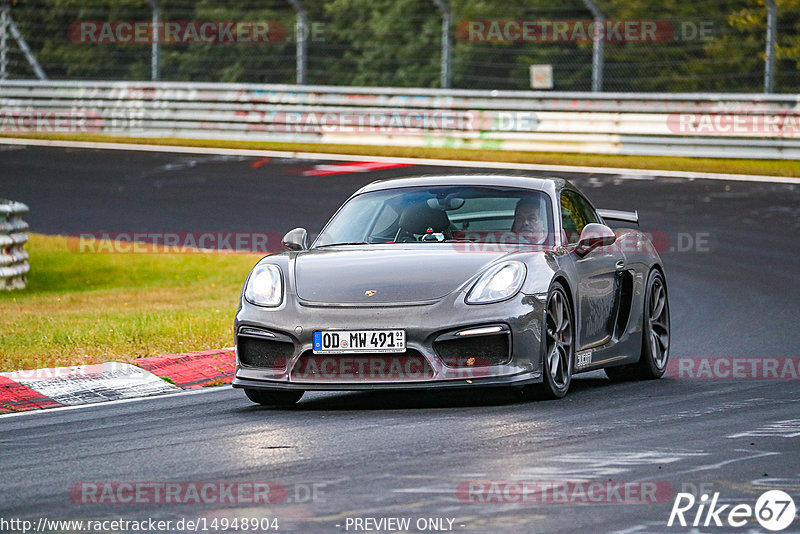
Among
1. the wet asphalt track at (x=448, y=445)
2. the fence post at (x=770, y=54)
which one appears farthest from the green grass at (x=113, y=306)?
the fence post at (x=770, y=54)

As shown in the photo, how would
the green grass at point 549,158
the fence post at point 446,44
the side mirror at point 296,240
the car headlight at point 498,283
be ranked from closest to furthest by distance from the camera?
1. the car headlight at point 498,283
2. the side mirror at point 296,240
3. the green grass at point 549,158
4. the fence post at point 446,44

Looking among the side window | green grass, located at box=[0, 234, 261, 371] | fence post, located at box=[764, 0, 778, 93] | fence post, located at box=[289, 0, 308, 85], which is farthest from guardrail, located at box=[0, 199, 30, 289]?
fence post, located at box=[764, 0, 778, 93]

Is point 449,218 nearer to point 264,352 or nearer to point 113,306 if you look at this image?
point 264,352

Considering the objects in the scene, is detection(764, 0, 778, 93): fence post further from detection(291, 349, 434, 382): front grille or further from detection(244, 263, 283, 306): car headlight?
detection(291, 349, 434, 382): front grille

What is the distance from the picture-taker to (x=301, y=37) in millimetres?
26234

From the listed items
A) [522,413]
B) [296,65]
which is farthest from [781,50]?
[522,413]

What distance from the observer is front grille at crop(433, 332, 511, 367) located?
7.75 meters

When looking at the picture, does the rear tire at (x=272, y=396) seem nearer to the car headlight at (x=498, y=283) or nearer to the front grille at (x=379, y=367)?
the front grille at (x=379, y=367)

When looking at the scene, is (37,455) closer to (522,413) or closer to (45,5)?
(522,413)

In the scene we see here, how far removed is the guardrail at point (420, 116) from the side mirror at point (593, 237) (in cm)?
1421

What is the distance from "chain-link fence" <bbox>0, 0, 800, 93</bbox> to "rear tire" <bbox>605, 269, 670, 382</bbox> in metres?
13.4

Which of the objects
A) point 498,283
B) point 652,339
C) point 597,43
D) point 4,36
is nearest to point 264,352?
point 498,283

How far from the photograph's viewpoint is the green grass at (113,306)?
1048 cm

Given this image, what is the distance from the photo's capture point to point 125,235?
62.4 feet
